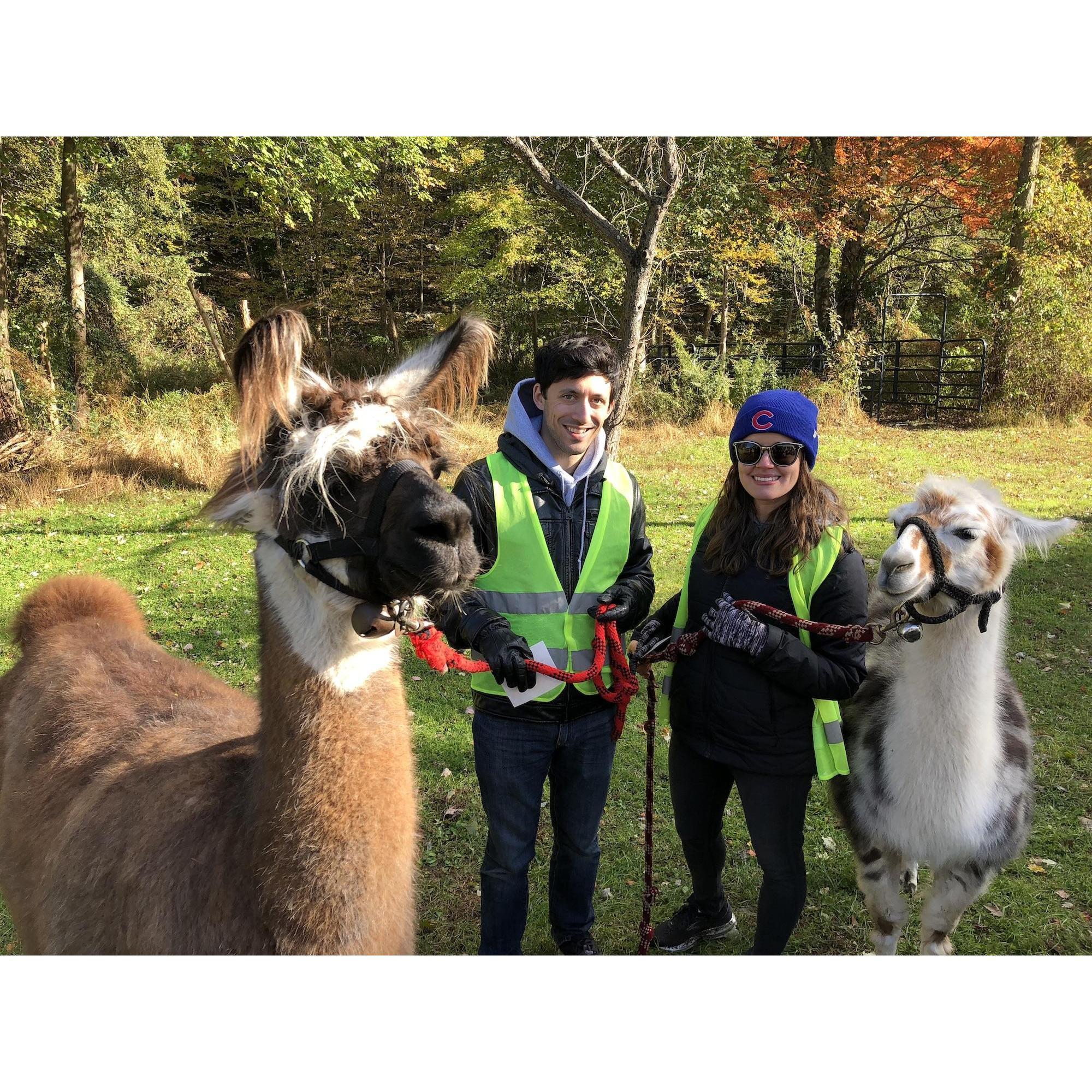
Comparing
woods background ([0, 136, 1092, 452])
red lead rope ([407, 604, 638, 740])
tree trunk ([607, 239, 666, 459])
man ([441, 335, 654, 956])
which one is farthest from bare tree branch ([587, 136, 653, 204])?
red lead rope ([407, 604, 638, 740])

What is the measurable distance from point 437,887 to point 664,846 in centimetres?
122

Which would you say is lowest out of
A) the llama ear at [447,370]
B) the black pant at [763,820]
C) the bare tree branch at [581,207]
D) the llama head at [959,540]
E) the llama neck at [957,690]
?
the black pant at [763,820]

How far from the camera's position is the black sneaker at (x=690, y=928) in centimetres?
343

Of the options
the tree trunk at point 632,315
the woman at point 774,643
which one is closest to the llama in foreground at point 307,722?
the woman at point 774,643

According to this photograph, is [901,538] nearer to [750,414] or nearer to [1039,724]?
[750,414]

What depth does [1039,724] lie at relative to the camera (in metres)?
5.36

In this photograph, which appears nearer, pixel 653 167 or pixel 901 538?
pixel 901 538

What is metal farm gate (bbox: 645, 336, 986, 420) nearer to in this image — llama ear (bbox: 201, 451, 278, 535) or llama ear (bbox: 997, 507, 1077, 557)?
llama ear (bbox: 997, 507, 1077, 557)

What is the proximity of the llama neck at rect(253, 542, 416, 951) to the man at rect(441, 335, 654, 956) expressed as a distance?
54 cm

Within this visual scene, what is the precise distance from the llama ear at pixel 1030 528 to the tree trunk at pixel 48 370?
12.6 metres

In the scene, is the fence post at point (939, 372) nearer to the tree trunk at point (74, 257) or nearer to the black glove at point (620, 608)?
the tree trunk at point (74, 257)

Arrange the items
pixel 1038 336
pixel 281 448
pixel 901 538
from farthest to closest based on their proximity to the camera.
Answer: pixel 1038 336, pixel 901 538, pixel 281 448

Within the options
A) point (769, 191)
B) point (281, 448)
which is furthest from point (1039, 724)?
point (769, 191)

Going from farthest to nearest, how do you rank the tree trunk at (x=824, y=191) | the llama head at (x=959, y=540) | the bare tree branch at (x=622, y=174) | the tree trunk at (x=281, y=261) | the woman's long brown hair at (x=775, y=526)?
the tree trunk at (x=281, y=261)
the tree trunk at (x=824, y=191)
the bare tree branch at (x=622, y=174)
the llama head at (x=959, y=540)
the woman's long brown hair at (x=775, y=526)
